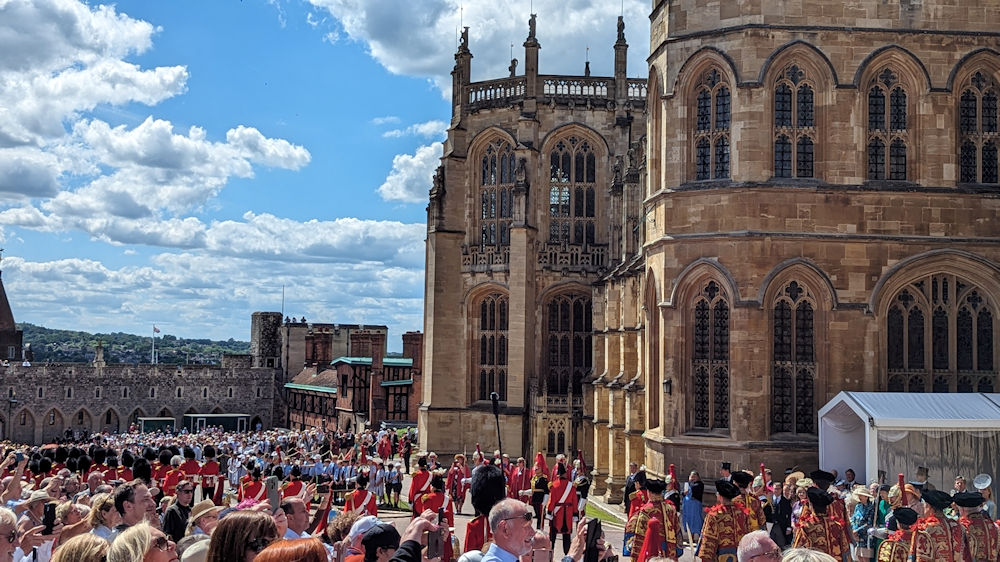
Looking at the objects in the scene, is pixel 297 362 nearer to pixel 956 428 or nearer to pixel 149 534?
pixel 956 428

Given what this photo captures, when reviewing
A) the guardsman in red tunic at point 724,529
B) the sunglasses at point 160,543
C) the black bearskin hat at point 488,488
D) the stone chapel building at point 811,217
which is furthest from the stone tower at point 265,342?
the sunglasses at point 160,543

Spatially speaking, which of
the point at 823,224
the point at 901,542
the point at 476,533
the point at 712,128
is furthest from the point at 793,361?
the point at 476,533

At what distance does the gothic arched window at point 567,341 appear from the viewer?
36188 mm

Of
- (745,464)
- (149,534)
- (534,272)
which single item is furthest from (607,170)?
(149,534)

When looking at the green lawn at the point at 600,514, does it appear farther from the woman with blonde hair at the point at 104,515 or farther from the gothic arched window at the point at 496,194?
the woman with blonde hair at the point at 104,515

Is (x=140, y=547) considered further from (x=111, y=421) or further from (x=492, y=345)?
(x=111, y=421)

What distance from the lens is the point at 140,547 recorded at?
5637 millimetres

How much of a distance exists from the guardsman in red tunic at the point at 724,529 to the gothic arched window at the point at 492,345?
82.5 feet

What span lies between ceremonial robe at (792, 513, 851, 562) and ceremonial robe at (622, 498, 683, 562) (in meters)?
1.79

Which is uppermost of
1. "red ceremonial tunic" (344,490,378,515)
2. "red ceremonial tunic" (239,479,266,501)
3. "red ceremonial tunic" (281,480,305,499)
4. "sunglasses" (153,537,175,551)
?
"sunglasses" (153,537,175,551)

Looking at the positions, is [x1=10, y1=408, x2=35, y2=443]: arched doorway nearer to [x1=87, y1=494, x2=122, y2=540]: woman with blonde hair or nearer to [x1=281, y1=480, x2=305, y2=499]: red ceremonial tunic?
[x1=281, y1=480, x2=305, y2=499]: red ceremonial tunic

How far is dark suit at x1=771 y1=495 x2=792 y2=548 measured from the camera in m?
14.2

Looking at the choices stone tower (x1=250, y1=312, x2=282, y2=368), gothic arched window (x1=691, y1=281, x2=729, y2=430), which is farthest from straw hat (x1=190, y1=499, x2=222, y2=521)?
stone tower (x1=250, y1=312, x2=282, y2=368)

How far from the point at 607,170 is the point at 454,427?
36.4 feet
